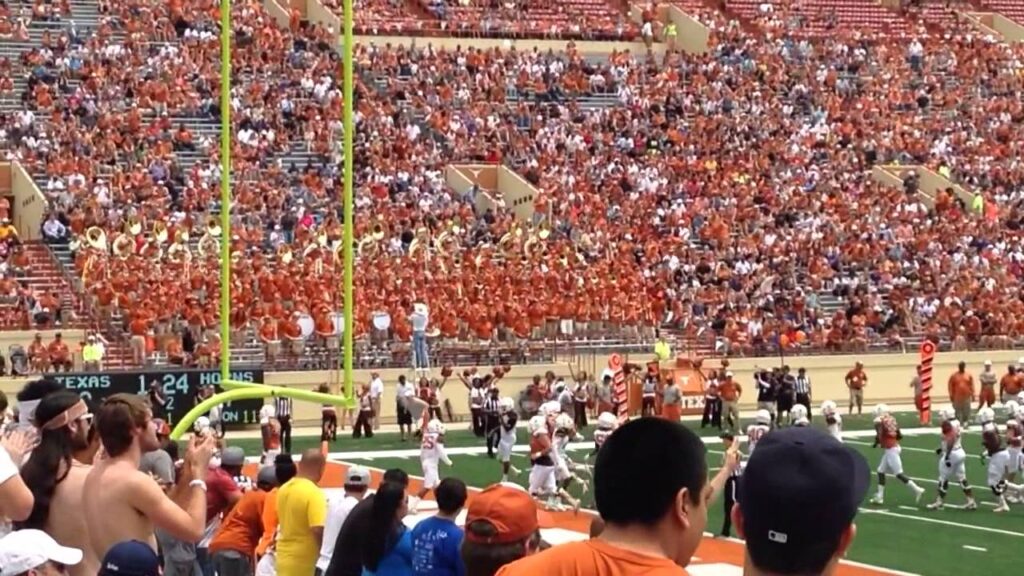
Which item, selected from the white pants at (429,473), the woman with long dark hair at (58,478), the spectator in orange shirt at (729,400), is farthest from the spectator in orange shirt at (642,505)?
the spectator in orange shirt at (729,400)

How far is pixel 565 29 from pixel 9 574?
139ft

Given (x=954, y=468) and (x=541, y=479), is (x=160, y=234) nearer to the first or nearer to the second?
(x=541, y=479)

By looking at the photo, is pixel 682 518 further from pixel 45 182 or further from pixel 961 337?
pixel 961 337

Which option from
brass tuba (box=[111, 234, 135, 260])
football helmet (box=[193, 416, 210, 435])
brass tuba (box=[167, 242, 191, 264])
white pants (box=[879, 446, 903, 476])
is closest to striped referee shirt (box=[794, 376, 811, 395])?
white pants (box=[879, 446, 903, 476])

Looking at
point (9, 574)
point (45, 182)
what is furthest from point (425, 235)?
point (9, 574)

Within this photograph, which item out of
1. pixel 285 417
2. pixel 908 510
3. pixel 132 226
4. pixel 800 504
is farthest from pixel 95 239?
pixel 800 504

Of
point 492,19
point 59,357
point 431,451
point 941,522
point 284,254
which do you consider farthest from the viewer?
point 492,19

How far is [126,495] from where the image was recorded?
6254 millimetres

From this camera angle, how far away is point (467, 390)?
31172 mm

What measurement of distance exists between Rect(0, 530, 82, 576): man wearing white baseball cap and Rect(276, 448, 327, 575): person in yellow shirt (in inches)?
162

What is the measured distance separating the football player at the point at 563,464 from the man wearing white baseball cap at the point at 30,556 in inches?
A: 580

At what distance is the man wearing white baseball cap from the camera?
474 centimetres

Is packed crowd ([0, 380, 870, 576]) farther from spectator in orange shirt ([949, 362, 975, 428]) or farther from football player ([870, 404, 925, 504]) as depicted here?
spectator in orange shirt ([949, 362, 975, 428])

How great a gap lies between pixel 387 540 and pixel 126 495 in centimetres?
164
